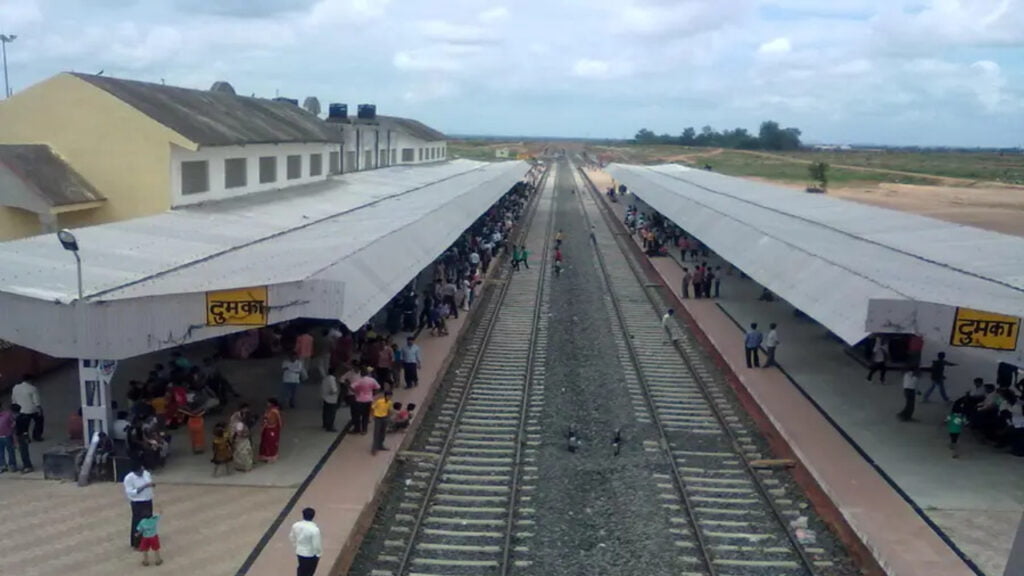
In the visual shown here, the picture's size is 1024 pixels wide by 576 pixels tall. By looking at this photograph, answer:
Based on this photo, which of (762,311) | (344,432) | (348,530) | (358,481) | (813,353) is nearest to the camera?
(348,530)

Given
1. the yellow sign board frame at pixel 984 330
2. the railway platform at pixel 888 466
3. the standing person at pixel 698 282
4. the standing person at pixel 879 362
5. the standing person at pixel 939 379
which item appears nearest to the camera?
the railway platform at pixel 888 466

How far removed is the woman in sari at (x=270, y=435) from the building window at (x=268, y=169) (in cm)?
1491

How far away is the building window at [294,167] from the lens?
2894cm

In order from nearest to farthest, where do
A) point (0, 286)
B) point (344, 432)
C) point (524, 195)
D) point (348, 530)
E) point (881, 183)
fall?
point (348, 530)
point (0, 286)
point (344, 432)
point (524, 195)
point (881, 183)

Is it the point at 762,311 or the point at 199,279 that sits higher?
the point at 199,279

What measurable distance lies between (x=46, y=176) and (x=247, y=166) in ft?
21.4

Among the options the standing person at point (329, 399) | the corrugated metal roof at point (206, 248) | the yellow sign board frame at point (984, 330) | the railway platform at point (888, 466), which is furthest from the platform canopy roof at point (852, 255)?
the corrugated metal roof at point (206, 248)

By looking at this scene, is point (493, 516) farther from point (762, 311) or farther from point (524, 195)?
point (524, 195)

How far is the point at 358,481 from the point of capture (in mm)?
11898

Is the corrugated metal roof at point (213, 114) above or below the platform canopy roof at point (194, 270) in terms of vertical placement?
above

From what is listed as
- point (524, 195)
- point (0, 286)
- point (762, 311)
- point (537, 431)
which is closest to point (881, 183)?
point (524, 195)

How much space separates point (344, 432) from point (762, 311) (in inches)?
570

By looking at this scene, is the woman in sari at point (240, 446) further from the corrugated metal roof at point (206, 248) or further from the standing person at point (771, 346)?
the standing person at point (771, 346)

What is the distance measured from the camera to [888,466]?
12828 millimetres
